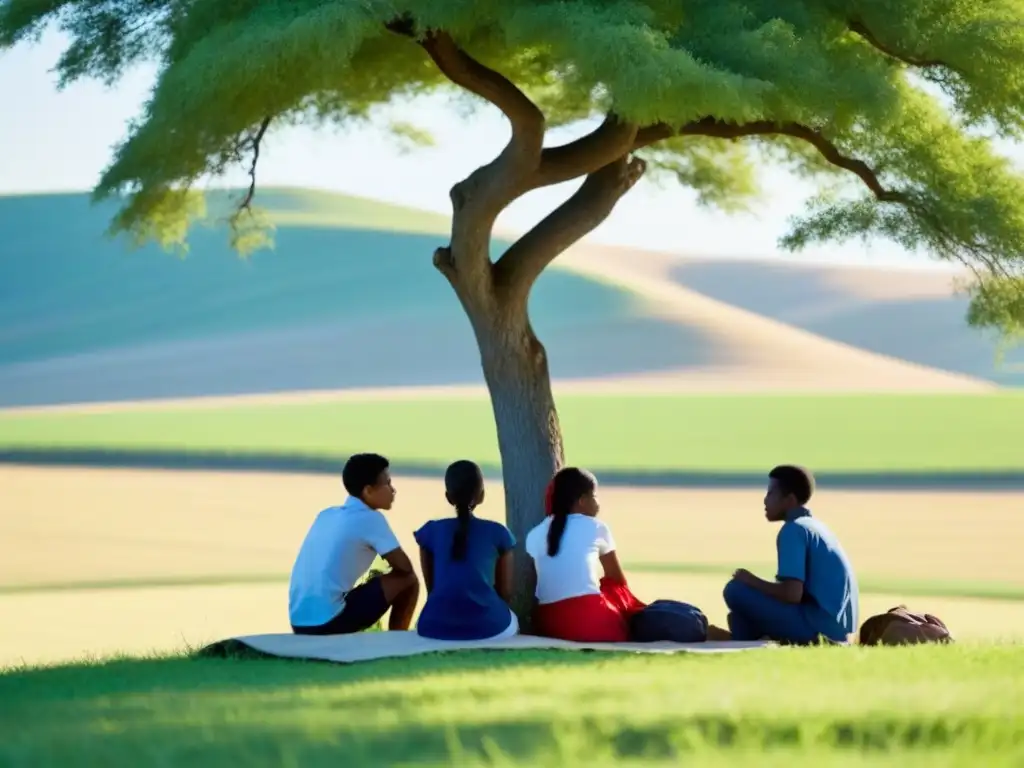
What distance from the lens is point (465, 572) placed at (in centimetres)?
863

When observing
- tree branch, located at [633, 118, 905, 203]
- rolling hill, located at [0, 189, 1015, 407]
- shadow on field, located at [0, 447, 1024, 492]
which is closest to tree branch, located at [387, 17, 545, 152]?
tree branch, located at [633, 118, 905, 203]

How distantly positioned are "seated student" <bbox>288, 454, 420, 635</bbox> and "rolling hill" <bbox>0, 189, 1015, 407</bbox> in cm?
6034

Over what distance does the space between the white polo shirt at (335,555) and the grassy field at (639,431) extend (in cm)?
2565

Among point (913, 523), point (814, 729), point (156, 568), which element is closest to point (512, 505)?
point (814, 729)

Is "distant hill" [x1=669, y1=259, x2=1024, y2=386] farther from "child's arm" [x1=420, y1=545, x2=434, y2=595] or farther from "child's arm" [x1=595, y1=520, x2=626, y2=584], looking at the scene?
"child's arm" [x1=420, y1=545, x2=434, y2=595]

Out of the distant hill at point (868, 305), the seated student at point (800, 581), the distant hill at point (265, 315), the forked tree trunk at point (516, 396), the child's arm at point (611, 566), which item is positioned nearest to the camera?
the seated student at point (800, 581)

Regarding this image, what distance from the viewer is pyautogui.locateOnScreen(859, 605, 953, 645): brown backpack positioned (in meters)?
9.50

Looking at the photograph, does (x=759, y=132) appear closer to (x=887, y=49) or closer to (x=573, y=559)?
(x=887, y=49)

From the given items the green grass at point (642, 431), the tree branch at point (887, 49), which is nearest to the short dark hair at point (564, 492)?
the tree branch at point (887, 49)

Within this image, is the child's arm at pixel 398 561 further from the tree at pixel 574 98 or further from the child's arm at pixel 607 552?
the tree at pixel 574 98

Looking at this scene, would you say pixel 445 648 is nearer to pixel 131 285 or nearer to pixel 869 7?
pixel 869 7

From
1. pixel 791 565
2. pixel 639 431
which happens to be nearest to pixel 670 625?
pixel 791 565

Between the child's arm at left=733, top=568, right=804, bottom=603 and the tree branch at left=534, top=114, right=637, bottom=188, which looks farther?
the tree branch at left=534, top=114, right=637, bottom=188

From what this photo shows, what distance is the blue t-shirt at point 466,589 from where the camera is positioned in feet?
28.4
